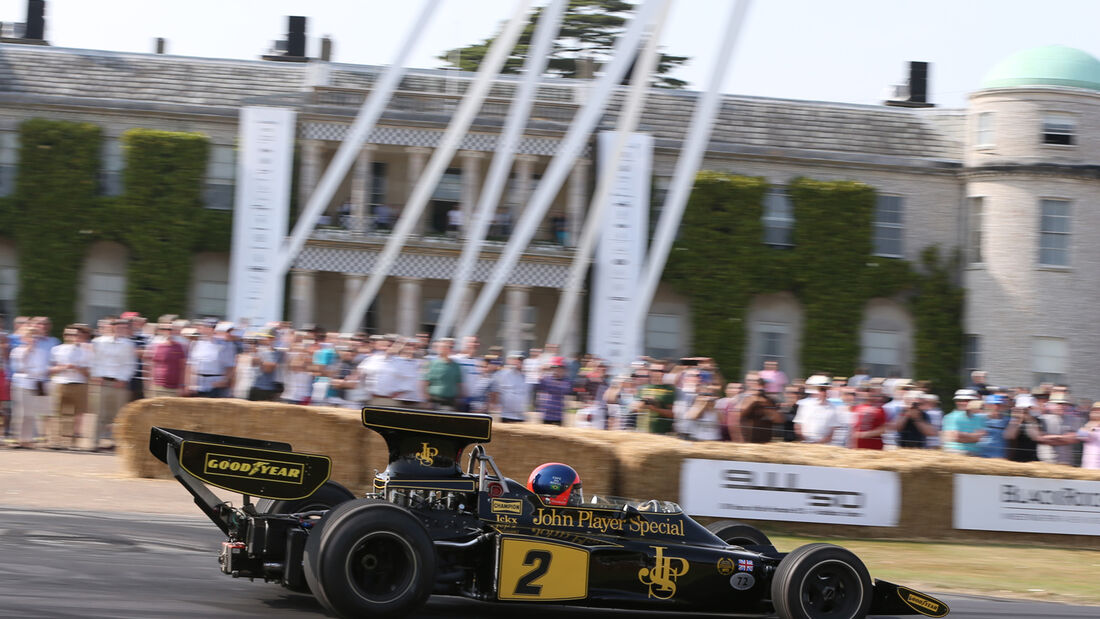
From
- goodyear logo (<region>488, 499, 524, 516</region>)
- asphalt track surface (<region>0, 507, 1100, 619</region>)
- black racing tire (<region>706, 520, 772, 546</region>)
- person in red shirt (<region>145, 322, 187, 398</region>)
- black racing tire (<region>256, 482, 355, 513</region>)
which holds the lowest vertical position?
asphalt track surface (<region>0, 507, 1100, 619</region>)

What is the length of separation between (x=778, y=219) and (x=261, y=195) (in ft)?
41.4

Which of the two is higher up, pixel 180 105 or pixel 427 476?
pixel 180 105

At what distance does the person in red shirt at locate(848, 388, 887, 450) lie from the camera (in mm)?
15625

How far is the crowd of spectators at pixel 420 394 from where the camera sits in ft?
51.6

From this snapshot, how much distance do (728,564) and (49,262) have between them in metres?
25.6

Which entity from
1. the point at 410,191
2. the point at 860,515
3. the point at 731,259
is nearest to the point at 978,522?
the point at 860,515

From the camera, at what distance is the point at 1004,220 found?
1224 inches

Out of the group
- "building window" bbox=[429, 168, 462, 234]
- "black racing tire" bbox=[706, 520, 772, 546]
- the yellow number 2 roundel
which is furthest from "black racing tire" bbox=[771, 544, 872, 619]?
"building window" bbox=[429, 168, 462, 234]

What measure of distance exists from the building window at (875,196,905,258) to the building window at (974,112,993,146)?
96.8 inches

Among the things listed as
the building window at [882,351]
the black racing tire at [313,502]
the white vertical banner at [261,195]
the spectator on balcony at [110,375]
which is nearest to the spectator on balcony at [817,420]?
the black racing tire at [313,502]

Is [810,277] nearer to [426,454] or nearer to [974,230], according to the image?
[974,230]

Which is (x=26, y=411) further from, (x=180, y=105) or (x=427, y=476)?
(x=180, y=105)

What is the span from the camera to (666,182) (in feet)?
105

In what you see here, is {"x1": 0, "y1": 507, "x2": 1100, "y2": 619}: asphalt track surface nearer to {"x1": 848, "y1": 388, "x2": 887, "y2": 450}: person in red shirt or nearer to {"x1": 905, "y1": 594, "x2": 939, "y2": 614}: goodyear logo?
{"x1": 905, "y1": 594, "x2": 939, "y2": 614}: goodyear logo
